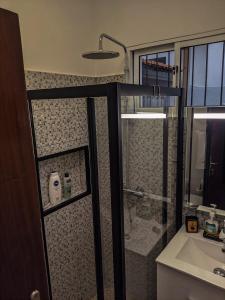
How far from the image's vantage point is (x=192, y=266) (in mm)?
1407

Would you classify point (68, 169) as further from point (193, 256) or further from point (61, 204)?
point (193, 256)

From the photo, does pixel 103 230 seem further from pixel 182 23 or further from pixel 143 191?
pixel 182 23

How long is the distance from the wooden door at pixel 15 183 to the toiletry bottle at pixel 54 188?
36.9 inches

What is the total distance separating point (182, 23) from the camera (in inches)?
62.4

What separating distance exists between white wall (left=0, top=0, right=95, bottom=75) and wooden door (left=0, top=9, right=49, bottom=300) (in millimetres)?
924

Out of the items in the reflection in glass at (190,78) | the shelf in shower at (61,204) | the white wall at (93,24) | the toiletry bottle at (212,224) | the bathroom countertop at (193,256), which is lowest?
the bathroom countertop at (193,256)

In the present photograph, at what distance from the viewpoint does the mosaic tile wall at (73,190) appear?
5.53 feet

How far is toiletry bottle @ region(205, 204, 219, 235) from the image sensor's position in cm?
163

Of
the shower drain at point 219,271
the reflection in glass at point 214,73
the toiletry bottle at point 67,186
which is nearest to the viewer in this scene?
the shower drain at point 219,271

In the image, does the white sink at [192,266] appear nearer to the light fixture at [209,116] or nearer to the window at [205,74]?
the light fixture at [209,116]

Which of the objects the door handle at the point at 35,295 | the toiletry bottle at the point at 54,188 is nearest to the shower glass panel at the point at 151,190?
the toiletry bottle at the point at 54,188

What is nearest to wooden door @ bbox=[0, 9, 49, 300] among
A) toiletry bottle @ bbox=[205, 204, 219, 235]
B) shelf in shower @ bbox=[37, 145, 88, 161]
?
A: shelf in shower @ bbox=[37, 145, 88, 161]

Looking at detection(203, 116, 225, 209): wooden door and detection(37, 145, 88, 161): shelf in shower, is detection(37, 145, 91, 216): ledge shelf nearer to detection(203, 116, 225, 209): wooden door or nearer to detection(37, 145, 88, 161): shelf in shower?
detection(37, 145, 88, 161): shelf in shower

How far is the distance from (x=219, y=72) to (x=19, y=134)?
54.3 inches
